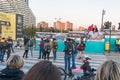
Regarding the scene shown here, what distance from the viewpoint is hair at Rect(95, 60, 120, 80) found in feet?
8.79

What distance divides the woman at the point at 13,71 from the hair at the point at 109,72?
131 cm

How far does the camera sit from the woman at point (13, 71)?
3754mm

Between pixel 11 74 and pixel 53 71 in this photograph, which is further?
pixel 11 74

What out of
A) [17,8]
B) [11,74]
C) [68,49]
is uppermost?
[17,8]

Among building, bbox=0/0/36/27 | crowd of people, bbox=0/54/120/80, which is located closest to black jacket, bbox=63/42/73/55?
crowd of people, bbox=0/54/120/80

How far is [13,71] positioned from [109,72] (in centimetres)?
154

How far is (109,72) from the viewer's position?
8.84 ft

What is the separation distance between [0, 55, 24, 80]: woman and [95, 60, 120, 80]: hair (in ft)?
4.30

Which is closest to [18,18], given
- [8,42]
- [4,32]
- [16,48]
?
[4,32]

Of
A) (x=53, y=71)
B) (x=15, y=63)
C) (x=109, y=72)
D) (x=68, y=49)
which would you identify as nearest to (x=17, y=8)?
(x=68, y=49)

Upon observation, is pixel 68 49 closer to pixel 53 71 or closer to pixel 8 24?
pixel 53 71

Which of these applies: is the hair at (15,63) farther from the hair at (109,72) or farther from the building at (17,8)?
the building at (17,8)

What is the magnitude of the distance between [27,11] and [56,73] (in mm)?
152925

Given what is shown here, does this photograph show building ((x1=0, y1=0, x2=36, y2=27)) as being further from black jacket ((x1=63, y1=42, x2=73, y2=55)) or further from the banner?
black jacket ((x1=63, y1=42, x2=73, y2=55))
